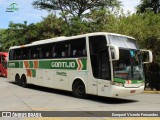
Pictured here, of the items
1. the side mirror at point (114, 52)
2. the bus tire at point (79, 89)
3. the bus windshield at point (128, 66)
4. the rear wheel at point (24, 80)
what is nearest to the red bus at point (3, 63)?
the rear wheel at point (24, 80)

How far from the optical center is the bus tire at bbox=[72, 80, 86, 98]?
16.6 m

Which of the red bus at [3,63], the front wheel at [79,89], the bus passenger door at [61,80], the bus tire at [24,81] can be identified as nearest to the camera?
the front wheel at [79,89]

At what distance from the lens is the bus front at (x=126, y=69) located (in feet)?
47.6

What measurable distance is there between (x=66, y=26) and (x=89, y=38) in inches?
856

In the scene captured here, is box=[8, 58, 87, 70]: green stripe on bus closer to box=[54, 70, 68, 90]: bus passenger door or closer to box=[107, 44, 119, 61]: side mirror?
box=[54, 70, 68, 90]: bus passenger door

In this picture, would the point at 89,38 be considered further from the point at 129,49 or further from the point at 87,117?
the point at 87,117

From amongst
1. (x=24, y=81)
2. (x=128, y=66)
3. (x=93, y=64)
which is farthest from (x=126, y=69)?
(x=24, y=81)

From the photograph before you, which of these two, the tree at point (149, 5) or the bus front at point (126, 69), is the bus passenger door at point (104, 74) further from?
the tree at point (149, 5)

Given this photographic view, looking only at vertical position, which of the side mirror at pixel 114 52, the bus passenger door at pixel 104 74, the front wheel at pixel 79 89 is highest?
the side mirror at pixel 114 52

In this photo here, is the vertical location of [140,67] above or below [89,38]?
below

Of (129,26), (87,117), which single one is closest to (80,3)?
(129,26)

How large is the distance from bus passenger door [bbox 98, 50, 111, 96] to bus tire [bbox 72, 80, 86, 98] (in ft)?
4.95

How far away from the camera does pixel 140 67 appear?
51.3 feet

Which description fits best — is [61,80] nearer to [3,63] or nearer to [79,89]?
[79,89]
